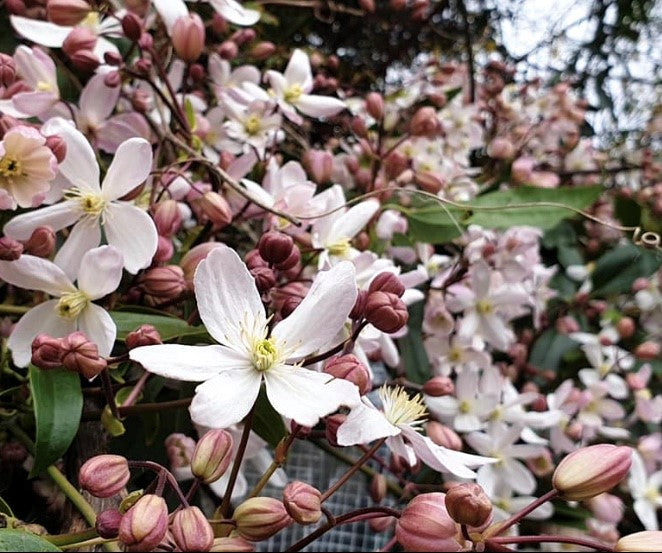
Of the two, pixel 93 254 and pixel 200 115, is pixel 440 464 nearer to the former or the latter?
pixel 93 254

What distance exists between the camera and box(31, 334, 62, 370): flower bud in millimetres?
312

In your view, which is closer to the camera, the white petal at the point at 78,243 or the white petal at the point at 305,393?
the white petal at the point at 305,393

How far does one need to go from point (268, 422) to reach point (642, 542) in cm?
18

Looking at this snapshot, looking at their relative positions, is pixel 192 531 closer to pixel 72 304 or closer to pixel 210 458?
pixel 210 458

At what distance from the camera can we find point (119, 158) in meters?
0.36

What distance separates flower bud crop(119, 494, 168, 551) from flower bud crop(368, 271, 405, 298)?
0.45 ft

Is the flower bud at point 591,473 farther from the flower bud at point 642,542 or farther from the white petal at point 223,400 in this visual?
the white petal at point 223,400

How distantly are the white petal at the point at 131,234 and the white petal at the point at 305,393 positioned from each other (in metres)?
0.11

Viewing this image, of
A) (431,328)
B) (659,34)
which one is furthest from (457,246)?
(659,34)

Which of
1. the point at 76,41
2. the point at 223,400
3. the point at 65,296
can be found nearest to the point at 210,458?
the point at 223,400

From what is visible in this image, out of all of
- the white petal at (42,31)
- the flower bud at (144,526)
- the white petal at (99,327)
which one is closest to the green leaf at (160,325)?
the white petal at (99,327)

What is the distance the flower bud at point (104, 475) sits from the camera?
275 mm

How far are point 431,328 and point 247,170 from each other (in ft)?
0.77

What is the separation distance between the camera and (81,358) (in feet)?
0.99
